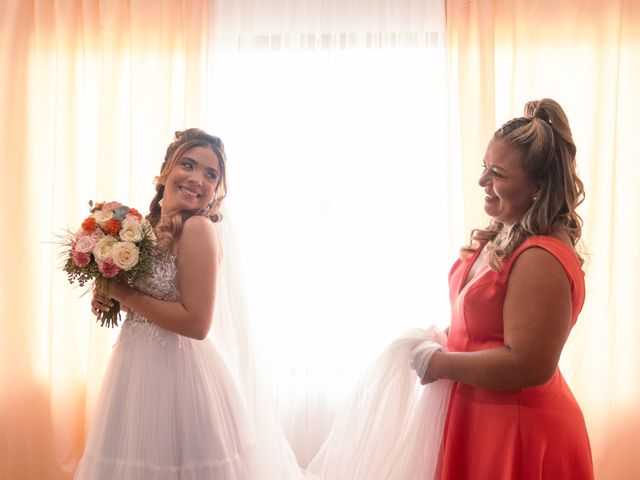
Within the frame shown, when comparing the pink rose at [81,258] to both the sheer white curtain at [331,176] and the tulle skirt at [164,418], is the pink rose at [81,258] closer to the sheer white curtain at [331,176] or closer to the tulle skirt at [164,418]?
the tulle skirt at [164,418]

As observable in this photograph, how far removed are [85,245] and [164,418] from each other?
0.68m

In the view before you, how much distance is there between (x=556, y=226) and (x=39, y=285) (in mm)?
3395

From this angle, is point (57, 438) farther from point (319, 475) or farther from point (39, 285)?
point (319, 475)

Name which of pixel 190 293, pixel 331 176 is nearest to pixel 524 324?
pixel 190 293

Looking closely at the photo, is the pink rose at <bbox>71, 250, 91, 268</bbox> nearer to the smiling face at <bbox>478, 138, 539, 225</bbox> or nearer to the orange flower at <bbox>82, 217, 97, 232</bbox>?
the orange flower at <bbox>82, 217, 97, 232</bbox>

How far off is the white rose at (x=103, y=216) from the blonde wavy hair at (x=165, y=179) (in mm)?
191

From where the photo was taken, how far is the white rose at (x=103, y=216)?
2148mm

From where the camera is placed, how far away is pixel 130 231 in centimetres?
211

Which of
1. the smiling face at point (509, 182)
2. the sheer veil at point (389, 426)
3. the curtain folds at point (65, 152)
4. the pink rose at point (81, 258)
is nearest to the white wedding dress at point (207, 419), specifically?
the sheer veil at point (389, 426)

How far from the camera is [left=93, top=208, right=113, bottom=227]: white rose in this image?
84.6 inches

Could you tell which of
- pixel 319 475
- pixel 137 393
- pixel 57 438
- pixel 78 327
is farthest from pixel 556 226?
pixel 57 438

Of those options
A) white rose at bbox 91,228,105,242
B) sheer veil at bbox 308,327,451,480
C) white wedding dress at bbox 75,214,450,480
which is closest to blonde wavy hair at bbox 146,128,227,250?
white wedding dress at bbox 75,214,450,480

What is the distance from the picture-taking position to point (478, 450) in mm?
1784

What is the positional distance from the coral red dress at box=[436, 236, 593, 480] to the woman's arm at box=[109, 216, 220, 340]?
0.92 metres
